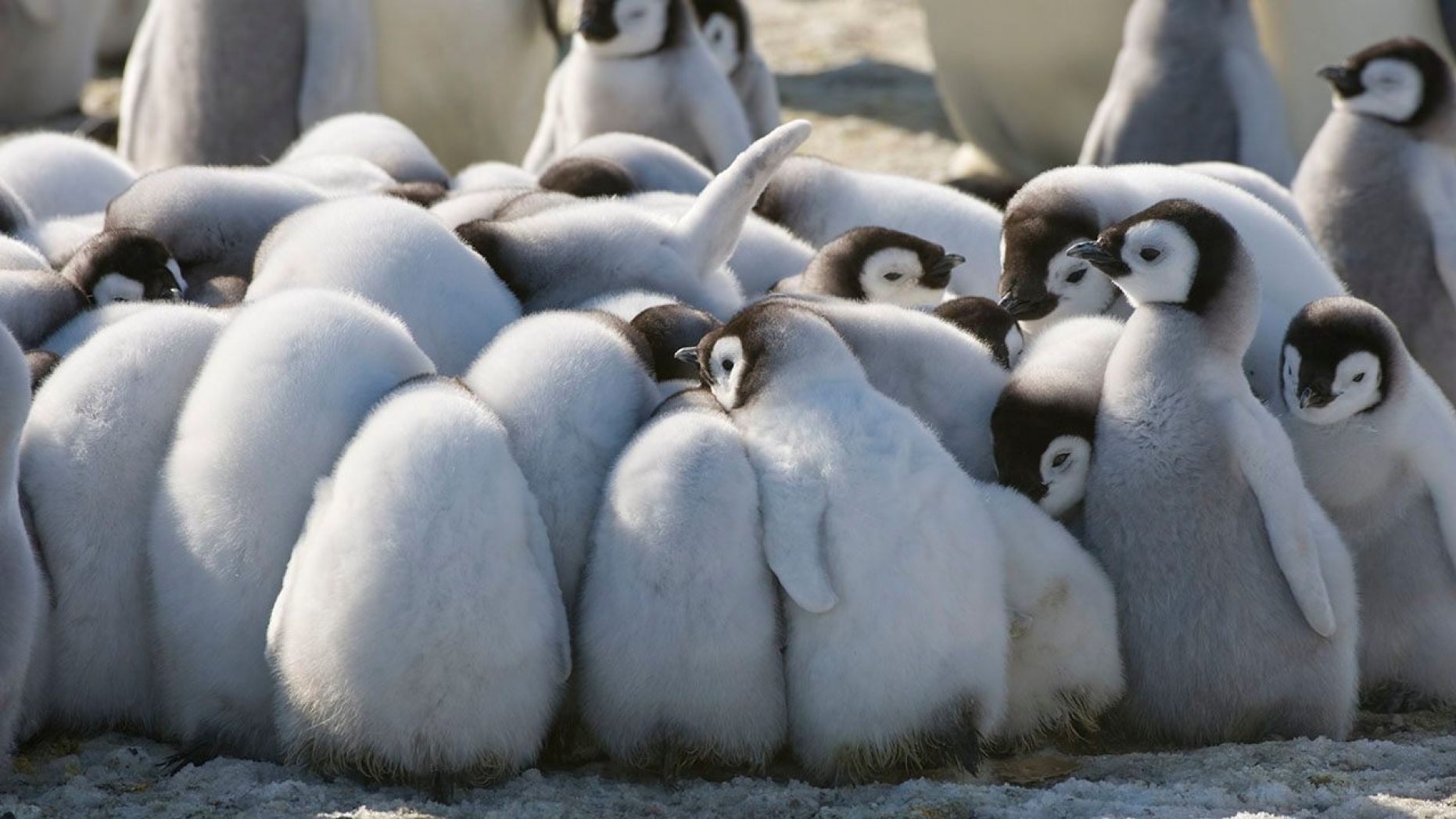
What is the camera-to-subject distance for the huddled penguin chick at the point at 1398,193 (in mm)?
5086

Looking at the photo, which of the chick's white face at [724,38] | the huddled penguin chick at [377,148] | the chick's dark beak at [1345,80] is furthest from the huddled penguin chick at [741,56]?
the chick's dark beak at [1345,80]

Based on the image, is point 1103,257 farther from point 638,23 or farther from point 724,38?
point 724,38

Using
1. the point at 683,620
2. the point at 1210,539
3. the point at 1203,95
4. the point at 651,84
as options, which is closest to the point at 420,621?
the point at 683,620

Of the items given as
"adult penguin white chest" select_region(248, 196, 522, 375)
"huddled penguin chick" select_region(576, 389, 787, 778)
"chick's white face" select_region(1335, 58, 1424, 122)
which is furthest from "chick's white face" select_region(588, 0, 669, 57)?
"huddled penguin chick" select_region(576, 389, 787, 778)

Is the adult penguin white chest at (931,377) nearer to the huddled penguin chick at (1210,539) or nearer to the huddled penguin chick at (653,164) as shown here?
the huddled penguin chick at (1210,539)

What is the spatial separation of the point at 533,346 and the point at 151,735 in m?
0.83

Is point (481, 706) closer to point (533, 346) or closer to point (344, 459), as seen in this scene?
point (344, 459)

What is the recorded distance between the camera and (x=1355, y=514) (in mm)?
3500

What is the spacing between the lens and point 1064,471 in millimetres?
3229

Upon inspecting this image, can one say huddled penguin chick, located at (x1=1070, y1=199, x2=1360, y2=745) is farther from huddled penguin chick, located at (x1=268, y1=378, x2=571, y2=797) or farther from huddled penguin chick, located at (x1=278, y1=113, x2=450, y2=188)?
huddled penguin chick, located at (x1=278, y1=113, x2=450, y2=188)

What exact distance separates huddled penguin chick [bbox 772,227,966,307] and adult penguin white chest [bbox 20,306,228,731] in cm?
131

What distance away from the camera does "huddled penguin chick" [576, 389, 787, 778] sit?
2.82 metres

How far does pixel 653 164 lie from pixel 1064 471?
6.54 feet

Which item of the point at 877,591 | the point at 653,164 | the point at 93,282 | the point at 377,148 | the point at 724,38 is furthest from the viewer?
the point at 724,38
